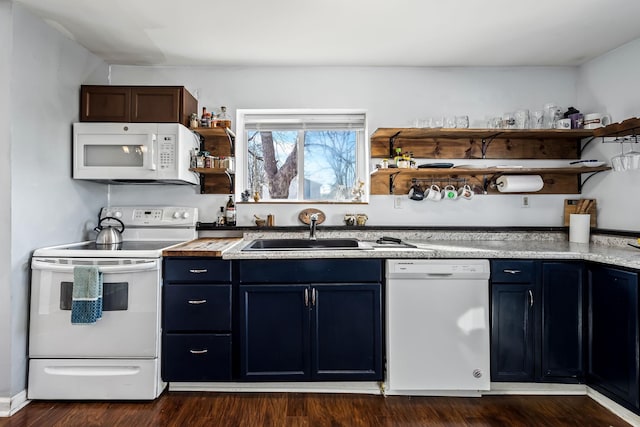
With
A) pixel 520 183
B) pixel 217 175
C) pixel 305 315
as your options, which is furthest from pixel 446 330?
pixel 217 175

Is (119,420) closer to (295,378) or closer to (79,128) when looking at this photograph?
(295,378)

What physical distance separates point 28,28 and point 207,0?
3.74 ft

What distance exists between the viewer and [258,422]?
2020 millimetres

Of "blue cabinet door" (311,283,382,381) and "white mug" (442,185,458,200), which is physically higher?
"white mug" (442,185,458,200)

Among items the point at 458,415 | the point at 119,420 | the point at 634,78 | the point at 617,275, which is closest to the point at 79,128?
the point at 119,420

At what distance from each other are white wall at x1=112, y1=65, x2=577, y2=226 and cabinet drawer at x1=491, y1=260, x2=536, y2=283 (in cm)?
77

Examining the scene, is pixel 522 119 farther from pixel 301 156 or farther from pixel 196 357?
pixel 196 357

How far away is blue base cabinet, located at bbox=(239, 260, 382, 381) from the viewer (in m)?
2.30

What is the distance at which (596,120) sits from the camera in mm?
2715

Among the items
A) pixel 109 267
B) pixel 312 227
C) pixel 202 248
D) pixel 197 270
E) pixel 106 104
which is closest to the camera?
pixel 109 267

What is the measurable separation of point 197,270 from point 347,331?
3.38 ft

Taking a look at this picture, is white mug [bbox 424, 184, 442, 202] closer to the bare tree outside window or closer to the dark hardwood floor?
the bare tree outside window

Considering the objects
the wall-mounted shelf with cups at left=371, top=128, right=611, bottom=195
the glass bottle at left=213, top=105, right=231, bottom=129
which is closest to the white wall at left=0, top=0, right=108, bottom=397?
the glass bottle at left=213, top=105, right=231, bottom=129

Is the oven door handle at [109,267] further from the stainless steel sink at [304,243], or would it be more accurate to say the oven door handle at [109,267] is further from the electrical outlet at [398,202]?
the electrical outlet at [398,202]
